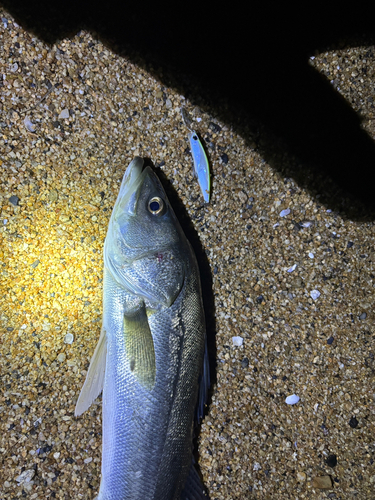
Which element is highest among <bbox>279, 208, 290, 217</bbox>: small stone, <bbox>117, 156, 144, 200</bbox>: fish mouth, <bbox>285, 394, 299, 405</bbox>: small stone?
<bbox>117, 156, 144, 200</bbox>: fish mouth

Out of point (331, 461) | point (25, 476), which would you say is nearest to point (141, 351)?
point (25, 476)

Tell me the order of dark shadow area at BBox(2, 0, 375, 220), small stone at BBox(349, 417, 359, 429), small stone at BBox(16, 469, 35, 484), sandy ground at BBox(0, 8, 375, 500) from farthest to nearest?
small stone at BBox(349, 417, 359, 429), dark shadow area at BBox(2, 0, 375, 220), sandy ground at BBox(0, 8, 375, 500), small stone at BBox(16, 469, 35, 484)

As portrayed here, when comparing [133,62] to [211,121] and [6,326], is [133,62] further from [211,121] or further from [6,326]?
[6,326]

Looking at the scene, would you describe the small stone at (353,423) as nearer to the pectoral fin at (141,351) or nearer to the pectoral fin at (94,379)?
the pectoral fin at (141,351)

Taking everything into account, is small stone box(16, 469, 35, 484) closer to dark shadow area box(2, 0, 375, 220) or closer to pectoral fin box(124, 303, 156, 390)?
pectoral fin box(124, 303, 156, 390)

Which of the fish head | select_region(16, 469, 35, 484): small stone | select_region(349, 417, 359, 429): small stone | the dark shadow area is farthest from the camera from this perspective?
select_region(349, 417, 359, 429): small stone

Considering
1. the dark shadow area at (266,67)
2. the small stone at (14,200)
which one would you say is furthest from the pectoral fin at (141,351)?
the dark shadow area at (266,67)

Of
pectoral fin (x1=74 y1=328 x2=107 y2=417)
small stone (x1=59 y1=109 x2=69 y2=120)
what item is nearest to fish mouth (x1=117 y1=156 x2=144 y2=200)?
small stone (x1=59 y1=109 x2=69 y2=120)

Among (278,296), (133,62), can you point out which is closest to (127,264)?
(278,296)
